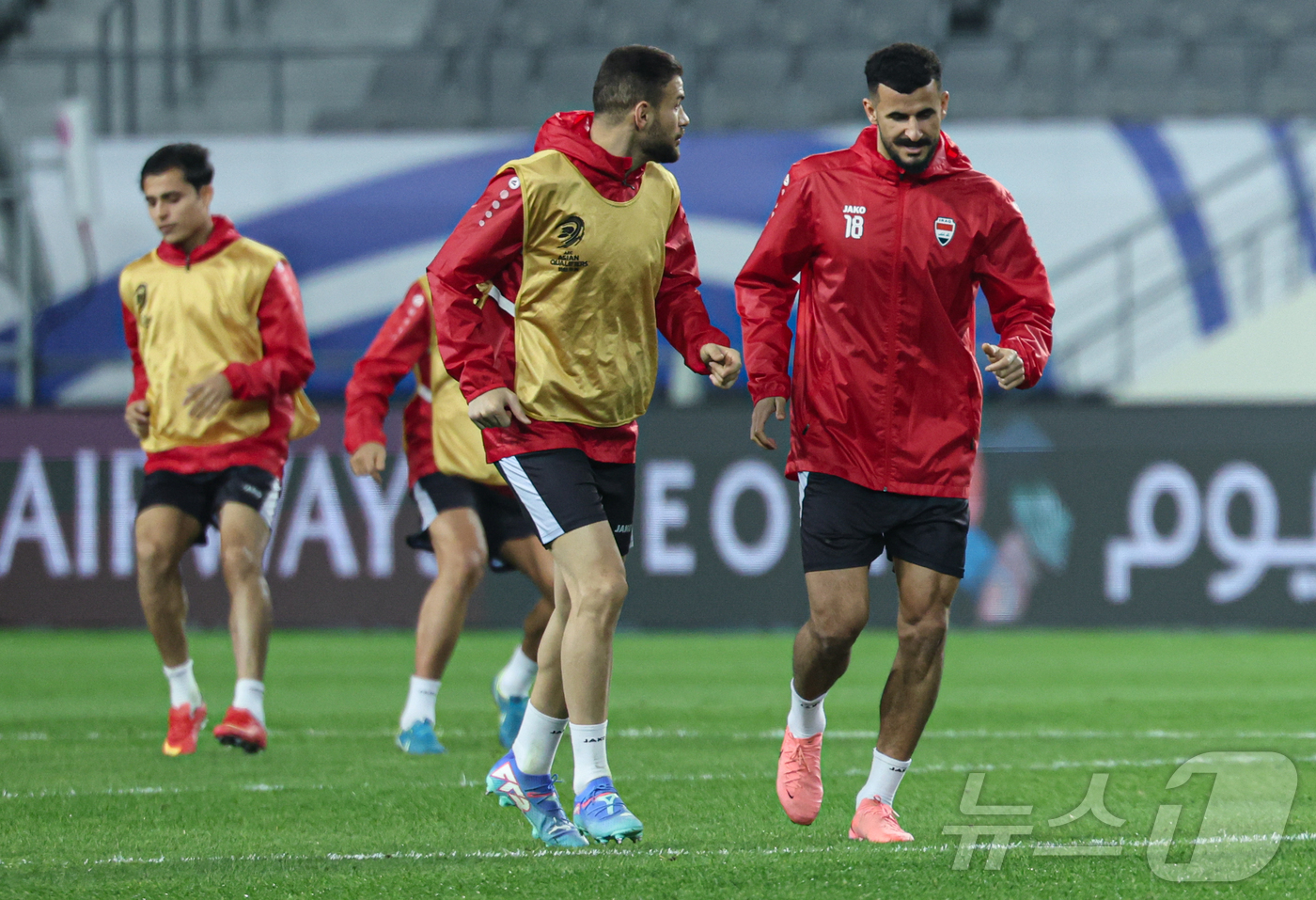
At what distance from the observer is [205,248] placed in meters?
7.34

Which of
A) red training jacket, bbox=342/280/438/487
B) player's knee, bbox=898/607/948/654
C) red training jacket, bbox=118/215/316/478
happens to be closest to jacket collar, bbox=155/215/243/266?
red training jacket, bbox=118/215/316/478

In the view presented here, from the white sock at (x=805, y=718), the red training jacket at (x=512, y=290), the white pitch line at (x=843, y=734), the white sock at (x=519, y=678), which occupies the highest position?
the red training jacket at (x=512, y=290)

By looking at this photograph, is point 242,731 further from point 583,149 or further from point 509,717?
point 583,149

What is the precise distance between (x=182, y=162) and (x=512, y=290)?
2.64 meters

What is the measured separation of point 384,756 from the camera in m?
6.90

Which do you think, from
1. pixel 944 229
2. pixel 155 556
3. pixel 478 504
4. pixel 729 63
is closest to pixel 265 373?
pixel 155 556

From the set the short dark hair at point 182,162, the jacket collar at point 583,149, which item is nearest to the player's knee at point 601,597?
the jacket collar at point 583,149

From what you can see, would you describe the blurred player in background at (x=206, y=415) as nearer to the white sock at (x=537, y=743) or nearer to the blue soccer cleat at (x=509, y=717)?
the blue soccer cleat at (x=509, y=717)

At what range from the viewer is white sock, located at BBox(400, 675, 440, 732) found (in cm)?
707

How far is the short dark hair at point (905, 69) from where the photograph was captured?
5008 millimetres

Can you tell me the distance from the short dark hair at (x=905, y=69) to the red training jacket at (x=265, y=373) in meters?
2.84

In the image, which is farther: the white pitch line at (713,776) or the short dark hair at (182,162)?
the short dark hair at (182,162)

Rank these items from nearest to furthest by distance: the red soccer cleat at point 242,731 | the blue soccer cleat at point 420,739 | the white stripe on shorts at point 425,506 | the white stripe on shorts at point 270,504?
the red soccer cleat at point 242,731, the blue soccer cleat at point 420,739, the white stripe on shorts at point 270,504, the white stripe on shorts at point 425,506

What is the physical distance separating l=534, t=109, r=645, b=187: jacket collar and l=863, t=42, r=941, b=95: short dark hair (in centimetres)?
70
